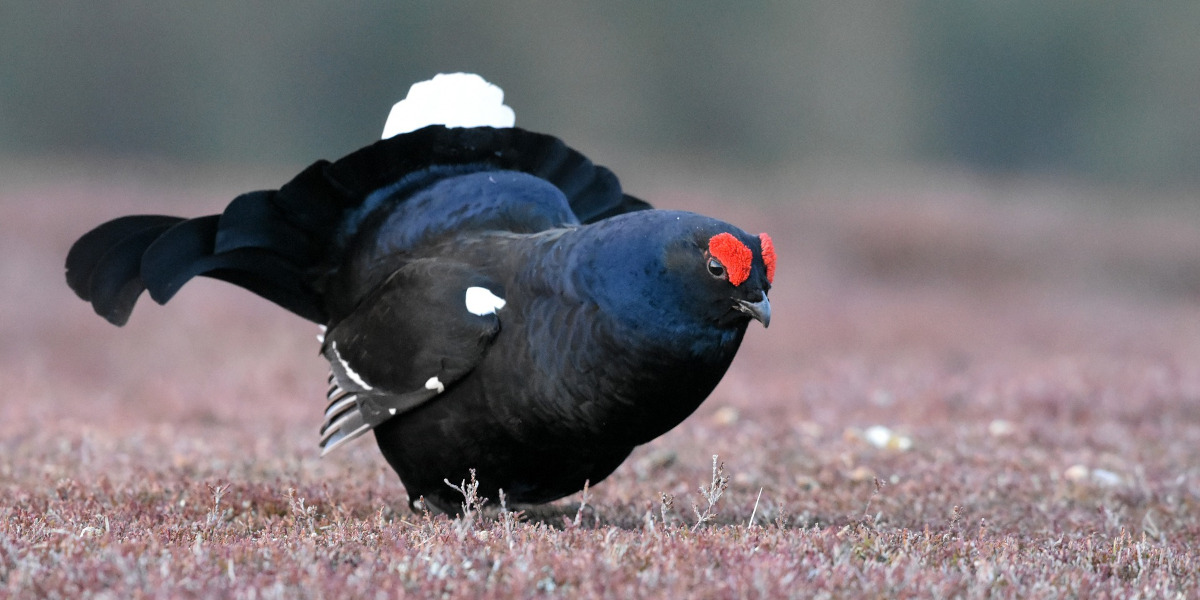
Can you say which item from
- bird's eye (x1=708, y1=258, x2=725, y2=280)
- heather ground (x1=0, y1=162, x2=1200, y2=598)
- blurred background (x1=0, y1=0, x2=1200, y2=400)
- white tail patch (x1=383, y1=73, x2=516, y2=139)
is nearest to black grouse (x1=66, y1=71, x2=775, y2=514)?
bird's eye (x1=708, y1=258, x2=725, y2=280)

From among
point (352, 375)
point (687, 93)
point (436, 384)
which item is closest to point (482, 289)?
point (436, 384)

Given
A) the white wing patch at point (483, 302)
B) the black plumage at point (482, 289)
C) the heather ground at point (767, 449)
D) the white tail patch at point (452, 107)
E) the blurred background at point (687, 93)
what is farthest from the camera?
the blurred background at point (687, 93)

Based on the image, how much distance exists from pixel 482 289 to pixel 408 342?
1.45ft

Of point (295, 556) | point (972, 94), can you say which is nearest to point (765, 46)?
point (972, 94)

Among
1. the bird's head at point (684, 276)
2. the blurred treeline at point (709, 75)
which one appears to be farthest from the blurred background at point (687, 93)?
the bird's head at point (684, 276)

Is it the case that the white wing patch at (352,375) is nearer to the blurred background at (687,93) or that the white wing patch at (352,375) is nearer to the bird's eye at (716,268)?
the bird's eye at (716,268)

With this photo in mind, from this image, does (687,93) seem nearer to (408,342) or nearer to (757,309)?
(408,342)

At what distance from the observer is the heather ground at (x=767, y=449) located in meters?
3.63

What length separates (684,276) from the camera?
446 centimetres

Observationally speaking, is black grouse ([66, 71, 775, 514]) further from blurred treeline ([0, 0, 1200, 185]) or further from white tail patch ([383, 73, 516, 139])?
blurred treeline ([0, 0, 1200, 185])

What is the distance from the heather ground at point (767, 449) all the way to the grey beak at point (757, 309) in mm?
670

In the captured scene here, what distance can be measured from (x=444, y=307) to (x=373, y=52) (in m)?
32.8

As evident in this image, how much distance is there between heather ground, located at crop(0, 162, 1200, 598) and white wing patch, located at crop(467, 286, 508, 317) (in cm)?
85

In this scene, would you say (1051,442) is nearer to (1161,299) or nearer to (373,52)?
(1161,299)
